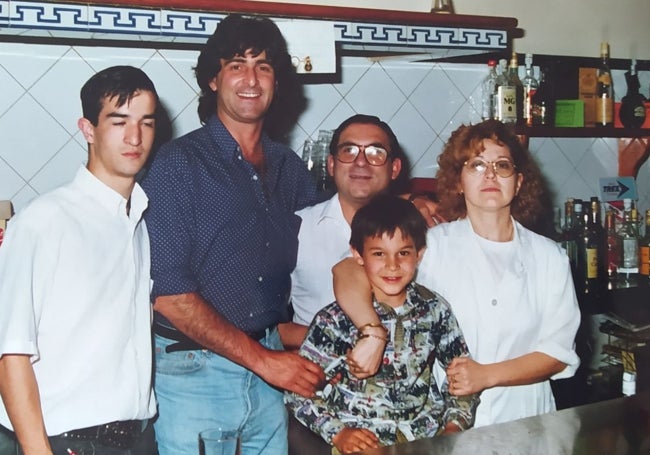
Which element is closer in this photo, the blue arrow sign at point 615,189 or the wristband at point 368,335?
the wristband at point 368,335

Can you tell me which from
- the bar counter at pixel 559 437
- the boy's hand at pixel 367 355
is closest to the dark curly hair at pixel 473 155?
the boy's hand at pixel 367 355

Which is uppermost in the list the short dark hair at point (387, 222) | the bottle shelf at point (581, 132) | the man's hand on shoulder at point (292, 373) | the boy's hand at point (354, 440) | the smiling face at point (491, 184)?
the bottle shelf at point (581, 132)

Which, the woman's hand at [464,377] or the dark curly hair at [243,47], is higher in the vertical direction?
the dark curly hair at [243,47]

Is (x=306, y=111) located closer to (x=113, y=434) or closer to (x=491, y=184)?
(x=491, y=184)

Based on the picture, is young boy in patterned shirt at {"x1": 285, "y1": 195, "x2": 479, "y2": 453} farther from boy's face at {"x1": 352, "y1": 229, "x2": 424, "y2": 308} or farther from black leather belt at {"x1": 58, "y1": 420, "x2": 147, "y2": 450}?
black leather belt at {"x1": 58, "y1": 420, "x2": 147, "y2": 450}

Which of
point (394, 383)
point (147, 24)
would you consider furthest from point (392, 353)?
point (147, 24)

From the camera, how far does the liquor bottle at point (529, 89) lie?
2.09 m

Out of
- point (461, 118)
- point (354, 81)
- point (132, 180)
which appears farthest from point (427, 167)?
point (132, 180)

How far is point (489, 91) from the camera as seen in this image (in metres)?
2.16

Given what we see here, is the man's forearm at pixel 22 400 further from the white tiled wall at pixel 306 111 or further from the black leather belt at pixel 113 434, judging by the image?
the white tiled wall at pixel 306 111

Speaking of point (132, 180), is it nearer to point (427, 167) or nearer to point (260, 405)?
point (260, 405)

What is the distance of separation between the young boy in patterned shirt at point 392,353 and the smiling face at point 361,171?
129mm

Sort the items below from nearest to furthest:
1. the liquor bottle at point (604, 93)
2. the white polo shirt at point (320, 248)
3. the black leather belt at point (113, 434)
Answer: the black leather belt at point (113, 434) → the white polo shirt at point (320, 248) → the liquor bottle at point (604, 93)

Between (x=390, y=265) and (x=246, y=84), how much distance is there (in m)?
0.43
